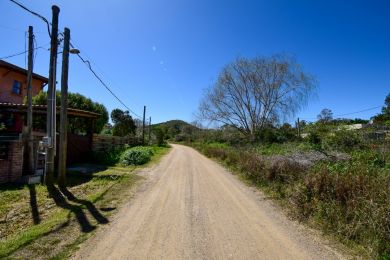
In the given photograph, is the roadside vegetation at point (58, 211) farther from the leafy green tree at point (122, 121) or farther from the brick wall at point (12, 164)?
the leafy green tree at point (122, 121)

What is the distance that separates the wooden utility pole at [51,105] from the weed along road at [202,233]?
3.37 metres

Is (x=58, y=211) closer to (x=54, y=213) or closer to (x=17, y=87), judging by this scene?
(x=54, y=213)

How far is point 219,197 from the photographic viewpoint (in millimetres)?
9164

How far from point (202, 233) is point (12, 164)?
8447 millimetres

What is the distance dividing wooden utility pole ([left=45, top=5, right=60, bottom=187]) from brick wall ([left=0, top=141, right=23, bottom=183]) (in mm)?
1882

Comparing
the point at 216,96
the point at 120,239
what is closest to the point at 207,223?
the point at 120,239

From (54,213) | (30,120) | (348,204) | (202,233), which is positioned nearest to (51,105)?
(30,120)

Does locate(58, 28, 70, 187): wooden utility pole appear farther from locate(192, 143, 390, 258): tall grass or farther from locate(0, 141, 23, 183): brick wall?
locate(192, 143, 390, 258): tall grass

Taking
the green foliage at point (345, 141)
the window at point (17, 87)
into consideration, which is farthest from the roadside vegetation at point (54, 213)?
the window at point (17, 87)

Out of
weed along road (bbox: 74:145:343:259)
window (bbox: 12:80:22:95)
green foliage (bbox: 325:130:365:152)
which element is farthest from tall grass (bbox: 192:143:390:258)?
window (bbox: 12:80:22:95)

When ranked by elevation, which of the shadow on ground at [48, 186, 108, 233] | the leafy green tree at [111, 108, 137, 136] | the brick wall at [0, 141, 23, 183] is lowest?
the shadow on ground at [48, 186, 108, 233]

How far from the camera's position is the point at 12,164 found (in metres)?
10.7

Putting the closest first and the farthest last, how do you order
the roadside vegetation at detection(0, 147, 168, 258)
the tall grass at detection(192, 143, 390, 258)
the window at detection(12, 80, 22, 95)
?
the roadside vegetation at detection(0, 147, 168, 258)
the tall grass at detection(192, 143, 390, 258)
the window at detection(12, 80, 22, 95)

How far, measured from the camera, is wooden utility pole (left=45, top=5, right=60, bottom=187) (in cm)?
981
